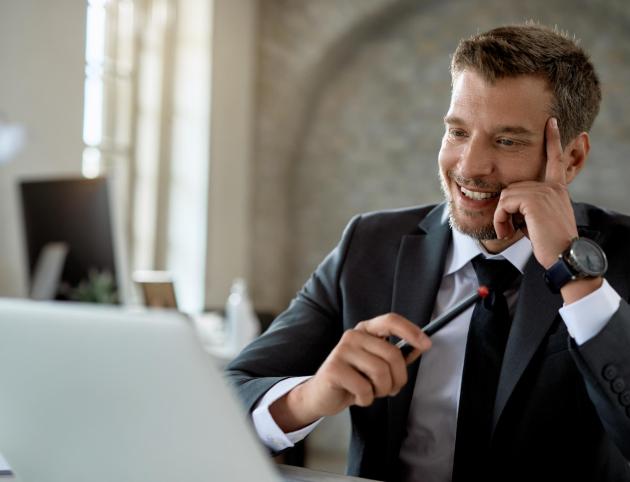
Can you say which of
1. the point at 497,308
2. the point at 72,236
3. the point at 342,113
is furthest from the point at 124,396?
the point at 342,113

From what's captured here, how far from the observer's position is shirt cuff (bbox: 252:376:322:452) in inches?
53.4

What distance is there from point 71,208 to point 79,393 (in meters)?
2.26

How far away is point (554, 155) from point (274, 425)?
0.76 meters

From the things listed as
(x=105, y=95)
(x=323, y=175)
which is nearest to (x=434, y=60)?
(x=323, y=175)

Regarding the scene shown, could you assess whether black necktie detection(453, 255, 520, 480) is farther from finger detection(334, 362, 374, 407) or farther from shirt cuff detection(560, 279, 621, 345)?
finger detection(334, 362, 374, 407)

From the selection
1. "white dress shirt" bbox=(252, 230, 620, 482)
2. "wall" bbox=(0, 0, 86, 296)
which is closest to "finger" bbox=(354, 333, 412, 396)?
"white dress shirt" bbox=(252, 230, 620, 482)

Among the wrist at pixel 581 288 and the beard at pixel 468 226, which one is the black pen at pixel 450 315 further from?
the beard at pixel 468 226

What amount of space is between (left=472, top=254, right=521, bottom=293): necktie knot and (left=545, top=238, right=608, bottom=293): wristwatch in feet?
0.62

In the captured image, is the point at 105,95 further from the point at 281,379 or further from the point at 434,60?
the point at 281,379

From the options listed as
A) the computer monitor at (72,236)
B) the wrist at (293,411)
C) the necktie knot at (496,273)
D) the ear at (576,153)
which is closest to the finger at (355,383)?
the wrist at (293,411)

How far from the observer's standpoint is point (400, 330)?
113cm

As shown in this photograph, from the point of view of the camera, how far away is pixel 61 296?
2975 mm

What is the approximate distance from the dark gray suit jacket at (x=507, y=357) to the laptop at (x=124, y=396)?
0.63 metres

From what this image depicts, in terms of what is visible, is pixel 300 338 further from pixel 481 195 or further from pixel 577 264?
pixel 577 264
